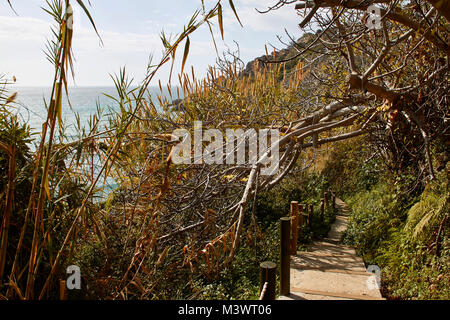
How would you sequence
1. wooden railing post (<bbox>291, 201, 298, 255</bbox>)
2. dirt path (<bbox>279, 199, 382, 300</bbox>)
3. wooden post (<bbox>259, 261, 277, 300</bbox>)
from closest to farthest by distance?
wooden post (<bbox>259, 261, 277, 300</bbox>) < dirt path (<bbox>279, 199, 382, 300</bbox>) < wooden railing post (<bbox>291, 201, 298, 255</bbox>)

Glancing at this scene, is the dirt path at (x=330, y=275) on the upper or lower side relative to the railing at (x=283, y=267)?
lower

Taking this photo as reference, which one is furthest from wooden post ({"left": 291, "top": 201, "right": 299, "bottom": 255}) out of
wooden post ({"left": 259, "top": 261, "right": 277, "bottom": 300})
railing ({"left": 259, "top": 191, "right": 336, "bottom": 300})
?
wooden post ({"left": 259, "top": 261, "right": 277, "bottom": 300})

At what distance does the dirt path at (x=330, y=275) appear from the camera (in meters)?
3.65

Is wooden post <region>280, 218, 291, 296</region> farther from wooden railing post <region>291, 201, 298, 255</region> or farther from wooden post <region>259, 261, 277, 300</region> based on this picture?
wooden railing post <region>291, 201, 298, 255</region>

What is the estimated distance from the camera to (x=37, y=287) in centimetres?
254

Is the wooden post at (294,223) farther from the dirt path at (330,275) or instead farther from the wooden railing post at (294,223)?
the dirt path at (330,275)

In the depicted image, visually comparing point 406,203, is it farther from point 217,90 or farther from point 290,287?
point 217,90

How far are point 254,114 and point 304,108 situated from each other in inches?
41.3

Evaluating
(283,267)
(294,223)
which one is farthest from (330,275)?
(283,267)

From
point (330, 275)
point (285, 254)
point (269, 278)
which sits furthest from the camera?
point (330, 275)

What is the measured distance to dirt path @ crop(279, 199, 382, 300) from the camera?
365 centimetres

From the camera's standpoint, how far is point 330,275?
4301 mm

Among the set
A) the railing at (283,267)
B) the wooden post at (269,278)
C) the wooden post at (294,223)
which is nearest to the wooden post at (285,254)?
the railing at (283,267)

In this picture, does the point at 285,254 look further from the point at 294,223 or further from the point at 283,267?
the point at 294,223
